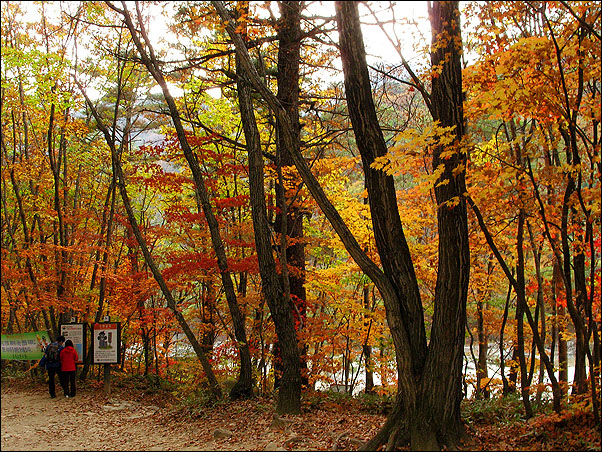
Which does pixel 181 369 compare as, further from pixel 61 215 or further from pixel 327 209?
pixel 327 209

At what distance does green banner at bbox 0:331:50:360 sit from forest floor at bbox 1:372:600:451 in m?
0.42

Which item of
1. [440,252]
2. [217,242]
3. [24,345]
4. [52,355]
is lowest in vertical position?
[52,355]

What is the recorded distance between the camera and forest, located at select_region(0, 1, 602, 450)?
5.48 meters

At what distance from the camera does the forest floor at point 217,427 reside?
18.6 ft

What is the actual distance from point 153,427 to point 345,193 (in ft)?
22.7

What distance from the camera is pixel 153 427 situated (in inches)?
324

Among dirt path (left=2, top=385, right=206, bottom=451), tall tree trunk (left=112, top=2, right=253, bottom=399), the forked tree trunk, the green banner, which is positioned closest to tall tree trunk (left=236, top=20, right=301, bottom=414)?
tall tree trunk (left=112, top=2, right=253, bottom=399)

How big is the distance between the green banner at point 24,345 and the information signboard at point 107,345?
1.14 m

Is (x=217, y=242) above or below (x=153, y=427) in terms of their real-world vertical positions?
above

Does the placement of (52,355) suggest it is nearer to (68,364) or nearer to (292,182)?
(68,364)

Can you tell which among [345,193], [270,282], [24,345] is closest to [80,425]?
[24,345]

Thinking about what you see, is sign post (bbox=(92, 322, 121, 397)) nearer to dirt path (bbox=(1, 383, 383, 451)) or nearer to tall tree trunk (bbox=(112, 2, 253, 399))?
dirt path (bbox=(1, 383, 383, 451))

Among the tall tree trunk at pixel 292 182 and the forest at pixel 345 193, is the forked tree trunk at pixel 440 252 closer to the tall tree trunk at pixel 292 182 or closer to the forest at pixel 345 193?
the forest at pixel 345 193

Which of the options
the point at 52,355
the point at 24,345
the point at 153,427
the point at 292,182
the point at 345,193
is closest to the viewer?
the point at 153,427
